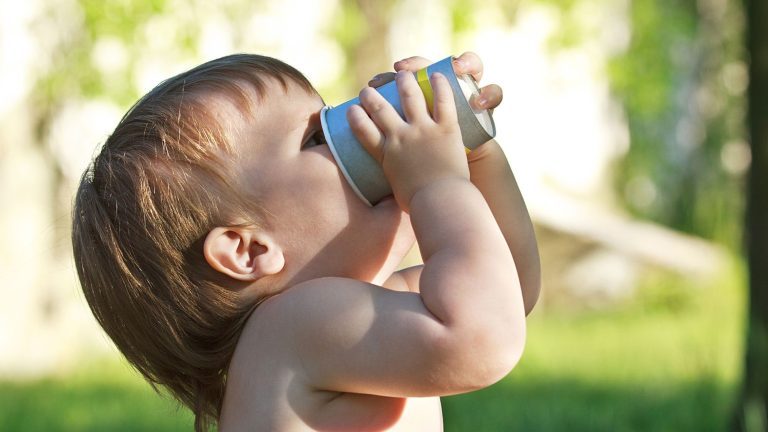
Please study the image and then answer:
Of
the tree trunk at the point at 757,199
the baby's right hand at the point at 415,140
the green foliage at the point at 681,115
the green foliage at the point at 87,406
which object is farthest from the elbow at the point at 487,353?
the green foliage at the point at 681,115

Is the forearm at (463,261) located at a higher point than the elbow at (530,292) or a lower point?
higher

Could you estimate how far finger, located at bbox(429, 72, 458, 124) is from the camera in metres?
1.77

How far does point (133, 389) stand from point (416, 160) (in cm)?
426

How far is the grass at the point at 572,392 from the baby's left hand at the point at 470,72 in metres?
1.62

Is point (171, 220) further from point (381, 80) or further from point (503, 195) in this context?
point (503, 195)

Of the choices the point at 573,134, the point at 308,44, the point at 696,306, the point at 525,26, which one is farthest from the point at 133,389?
the point at 573,134

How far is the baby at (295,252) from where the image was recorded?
1.71 m

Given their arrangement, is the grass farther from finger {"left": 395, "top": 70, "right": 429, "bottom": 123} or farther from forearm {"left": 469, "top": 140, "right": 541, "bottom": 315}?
finger {"left": 395, "top": 70, "right": 429, "bottom": 123}

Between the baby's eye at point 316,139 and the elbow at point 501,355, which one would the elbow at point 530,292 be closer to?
the elbow at point 501,355

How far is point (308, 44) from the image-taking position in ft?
27.3

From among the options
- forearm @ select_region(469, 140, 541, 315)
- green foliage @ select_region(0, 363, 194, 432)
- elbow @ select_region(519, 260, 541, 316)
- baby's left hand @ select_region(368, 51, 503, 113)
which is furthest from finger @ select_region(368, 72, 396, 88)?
green foliage @ select_region(0, 363, 194, 432)

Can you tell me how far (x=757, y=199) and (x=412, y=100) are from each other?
2388 millimetres

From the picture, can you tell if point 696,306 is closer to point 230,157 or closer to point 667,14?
point 667,14

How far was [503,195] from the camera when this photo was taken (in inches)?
79.7
